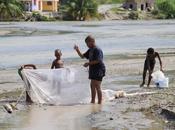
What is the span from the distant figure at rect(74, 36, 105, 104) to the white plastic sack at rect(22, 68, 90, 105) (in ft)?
1.55

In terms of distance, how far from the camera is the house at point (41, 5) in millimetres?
110875

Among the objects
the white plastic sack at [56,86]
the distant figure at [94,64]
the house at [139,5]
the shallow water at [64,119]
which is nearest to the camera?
the shallow water at [64,119]

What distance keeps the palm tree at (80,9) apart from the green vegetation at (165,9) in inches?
1044

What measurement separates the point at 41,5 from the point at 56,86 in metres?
102

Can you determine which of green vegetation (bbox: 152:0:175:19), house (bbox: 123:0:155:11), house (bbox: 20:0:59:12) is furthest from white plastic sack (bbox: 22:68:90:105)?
house (bbox: 123:0:155:11)

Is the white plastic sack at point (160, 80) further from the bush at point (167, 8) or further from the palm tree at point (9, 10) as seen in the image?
the bush at point (167, 8)

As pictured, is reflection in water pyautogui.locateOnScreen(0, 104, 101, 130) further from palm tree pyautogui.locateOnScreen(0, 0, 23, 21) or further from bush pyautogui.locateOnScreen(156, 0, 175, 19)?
bush pyautogui.locateOnScreen(156, 0, 175, 19)

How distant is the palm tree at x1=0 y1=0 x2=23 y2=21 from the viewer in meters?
97.1

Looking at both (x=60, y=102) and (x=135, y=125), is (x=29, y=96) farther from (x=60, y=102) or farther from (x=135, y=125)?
(x=135, y=125)

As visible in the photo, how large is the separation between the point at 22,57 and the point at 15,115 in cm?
1792

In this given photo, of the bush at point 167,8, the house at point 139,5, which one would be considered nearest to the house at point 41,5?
the house at point 139,5

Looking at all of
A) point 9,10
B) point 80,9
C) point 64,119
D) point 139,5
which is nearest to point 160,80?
point 64,119

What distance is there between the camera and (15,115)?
39.2 ft

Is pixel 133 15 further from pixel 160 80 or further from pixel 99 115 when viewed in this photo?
pixel 99 115
